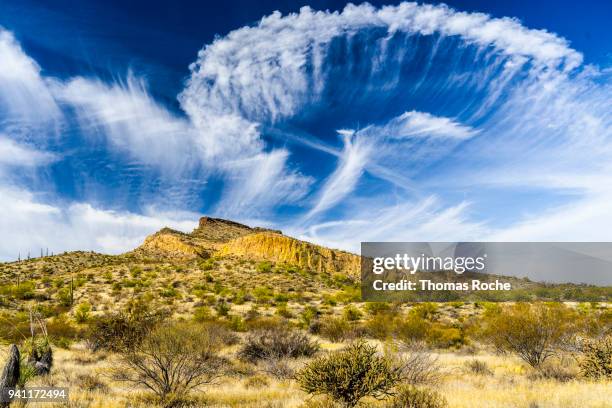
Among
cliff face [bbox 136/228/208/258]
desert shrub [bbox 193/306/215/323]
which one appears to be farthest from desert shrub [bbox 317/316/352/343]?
cliff face [bbox 136/228/208/258]

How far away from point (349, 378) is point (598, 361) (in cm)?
874

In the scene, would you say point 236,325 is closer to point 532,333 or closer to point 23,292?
point 532,333

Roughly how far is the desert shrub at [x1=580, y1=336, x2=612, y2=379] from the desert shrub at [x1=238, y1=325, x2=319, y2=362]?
9.61 meters

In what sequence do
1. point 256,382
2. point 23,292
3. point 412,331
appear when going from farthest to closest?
point 23,292, point 412,331, point 256,382

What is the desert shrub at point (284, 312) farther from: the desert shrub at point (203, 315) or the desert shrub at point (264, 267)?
the desert shrub at point (264, 267)

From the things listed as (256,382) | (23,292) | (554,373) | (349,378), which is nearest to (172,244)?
(23,292)

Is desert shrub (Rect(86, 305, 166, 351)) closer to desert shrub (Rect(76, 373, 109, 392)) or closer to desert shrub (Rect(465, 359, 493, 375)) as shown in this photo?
desert shrub (Rect(76, 373, 109, 392))

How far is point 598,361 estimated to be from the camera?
12.8 meters

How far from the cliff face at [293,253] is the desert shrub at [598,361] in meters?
50.8

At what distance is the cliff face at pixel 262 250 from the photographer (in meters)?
64.7

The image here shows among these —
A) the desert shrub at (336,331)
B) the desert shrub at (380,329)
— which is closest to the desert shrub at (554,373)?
the desert shrub at (380,329)

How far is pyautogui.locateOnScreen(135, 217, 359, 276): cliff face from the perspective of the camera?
212ft

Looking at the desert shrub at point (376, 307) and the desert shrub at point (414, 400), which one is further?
the desert shrub at point (376, 307)

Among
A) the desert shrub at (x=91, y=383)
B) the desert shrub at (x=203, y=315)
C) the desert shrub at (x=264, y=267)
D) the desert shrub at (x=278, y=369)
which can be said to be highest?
the desert shrub at (x=264, y=267)
